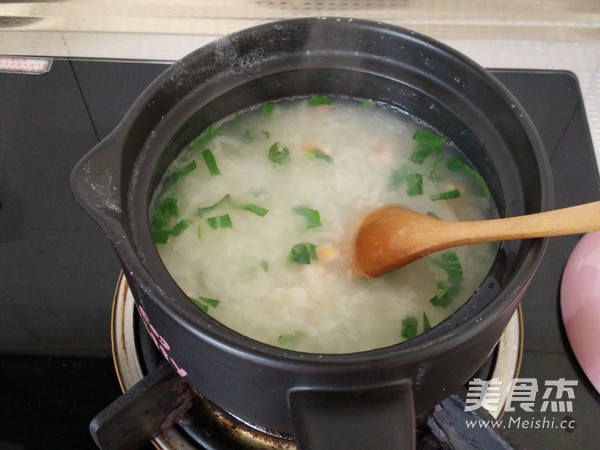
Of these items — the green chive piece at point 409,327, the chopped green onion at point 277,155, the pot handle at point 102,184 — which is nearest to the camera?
the pot handle at point 102,184

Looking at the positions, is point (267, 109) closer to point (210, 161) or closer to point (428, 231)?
point (210, 161)

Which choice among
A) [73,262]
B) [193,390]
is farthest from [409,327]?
[73,262]

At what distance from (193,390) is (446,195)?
58cm

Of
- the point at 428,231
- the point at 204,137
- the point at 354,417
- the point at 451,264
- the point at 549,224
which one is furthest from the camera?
the point at 204,137

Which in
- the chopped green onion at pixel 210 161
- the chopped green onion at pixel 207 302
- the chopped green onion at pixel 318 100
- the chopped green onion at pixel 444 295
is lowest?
the chopped green onion at pixel 207 302

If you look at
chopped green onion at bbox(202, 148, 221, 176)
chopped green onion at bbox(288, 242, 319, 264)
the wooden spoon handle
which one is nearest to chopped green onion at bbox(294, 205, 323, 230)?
chopped green onion at bbox(288, 242, 319, 264)

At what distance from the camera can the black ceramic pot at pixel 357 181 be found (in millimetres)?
734

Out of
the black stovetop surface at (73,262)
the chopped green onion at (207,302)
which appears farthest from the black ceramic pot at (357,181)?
the black stovetop surface at (73,262)

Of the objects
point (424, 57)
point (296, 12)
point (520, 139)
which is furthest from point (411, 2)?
point (520, 139)

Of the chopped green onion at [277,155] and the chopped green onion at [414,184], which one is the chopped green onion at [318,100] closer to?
the chopped green onion at [277,155]

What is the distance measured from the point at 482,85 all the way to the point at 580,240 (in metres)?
0.48

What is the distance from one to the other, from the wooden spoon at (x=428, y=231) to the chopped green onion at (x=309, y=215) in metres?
0.08

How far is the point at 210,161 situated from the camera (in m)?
1.18

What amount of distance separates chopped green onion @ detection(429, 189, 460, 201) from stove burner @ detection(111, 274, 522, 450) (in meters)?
0.27
